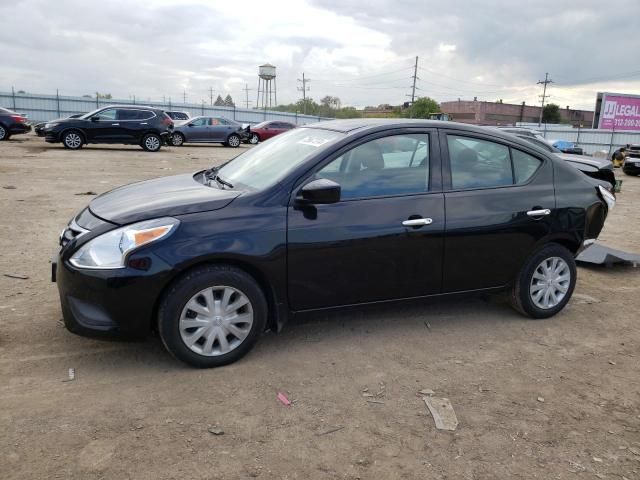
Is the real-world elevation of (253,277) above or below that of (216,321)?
above

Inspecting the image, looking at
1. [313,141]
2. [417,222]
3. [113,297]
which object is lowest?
[113,297]

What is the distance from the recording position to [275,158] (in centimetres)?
424

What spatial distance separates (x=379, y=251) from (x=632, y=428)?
72.7 inches

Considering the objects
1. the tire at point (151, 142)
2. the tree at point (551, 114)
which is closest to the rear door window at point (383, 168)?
the tire at point (151, 142)

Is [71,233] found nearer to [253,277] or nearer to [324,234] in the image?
[253,277]

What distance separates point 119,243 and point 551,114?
319 ft

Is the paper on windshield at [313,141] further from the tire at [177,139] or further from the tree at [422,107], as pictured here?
the tree at [422,107]

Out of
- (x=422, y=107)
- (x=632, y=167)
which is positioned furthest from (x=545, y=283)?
(x=422, y=107)

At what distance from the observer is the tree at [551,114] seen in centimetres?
8969

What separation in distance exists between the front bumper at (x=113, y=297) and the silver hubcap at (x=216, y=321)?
0.23m

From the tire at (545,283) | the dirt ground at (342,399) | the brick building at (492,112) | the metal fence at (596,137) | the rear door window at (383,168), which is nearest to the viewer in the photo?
the dirt ground at (342,399)

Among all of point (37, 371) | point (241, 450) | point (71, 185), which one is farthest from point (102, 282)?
point (71, 185)

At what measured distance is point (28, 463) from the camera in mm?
2594

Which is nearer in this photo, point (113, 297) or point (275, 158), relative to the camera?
point (113, 297)
